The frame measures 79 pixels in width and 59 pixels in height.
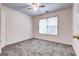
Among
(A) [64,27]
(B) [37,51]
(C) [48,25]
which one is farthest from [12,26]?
(A) [64,27]

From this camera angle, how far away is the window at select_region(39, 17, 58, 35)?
524cm

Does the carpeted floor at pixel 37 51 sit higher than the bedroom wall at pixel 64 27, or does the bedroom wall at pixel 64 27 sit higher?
the bedroom wall at pixel 64 27

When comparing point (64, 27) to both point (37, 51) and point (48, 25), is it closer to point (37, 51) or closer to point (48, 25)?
point (48, 25)

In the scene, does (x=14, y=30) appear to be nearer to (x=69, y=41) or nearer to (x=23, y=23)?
(x=23, y=23)

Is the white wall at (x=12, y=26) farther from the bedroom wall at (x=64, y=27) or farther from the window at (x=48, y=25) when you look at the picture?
the bedroom wall at (x=64, y=27)

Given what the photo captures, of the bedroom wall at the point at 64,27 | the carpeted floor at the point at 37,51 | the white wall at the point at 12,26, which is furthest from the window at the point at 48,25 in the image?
the carpeted floor at the point at 37,51

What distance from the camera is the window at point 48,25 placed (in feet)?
17.2

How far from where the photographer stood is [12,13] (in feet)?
14.0

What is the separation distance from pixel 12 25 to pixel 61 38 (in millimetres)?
2692

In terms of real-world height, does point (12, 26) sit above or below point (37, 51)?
above

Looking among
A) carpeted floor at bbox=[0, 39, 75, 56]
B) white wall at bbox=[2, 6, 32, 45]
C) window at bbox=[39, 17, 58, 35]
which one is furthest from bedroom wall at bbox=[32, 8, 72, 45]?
white wall at bbox=[2, 6, 32, 45]

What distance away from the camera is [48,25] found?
564cm

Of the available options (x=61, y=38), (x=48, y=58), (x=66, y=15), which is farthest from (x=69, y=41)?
(x=48, y=58)

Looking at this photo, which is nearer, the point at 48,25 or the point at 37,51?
the point at 37,51
